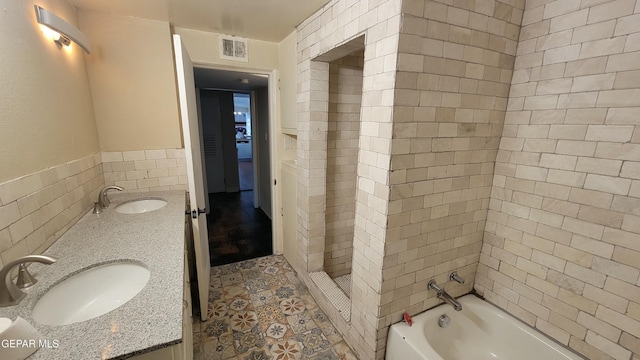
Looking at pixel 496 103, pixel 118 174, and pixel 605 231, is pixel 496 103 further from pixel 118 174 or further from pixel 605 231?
pixel 118 174

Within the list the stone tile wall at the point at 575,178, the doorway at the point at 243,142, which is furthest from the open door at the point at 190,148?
the doorway at the point at 243,142

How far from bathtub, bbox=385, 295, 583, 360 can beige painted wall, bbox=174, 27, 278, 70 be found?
7.60ft

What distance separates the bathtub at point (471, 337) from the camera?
4.30ft

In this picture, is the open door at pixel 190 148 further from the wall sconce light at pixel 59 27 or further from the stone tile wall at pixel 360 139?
the stone tile wall at pixel 360 139

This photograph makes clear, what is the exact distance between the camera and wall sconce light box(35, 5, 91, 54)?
46.5 inches

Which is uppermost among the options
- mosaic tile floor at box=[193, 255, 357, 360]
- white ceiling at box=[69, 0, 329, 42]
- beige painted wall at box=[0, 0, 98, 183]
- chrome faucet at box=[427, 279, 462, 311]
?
white ceiling at box=[69, 0, 329, 42]

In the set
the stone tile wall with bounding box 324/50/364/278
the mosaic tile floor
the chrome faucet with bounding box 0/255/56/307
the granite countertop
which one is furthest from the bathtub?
the chrome faucet with bounding box 0/255/56/307

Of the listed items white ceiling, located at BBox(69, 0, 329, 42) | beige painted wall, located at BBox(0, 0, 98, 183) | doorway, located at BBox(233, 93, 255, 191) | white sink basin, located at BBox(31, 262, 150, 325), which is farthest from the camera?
doorway, located at BBox(233, 93, 255, 191)

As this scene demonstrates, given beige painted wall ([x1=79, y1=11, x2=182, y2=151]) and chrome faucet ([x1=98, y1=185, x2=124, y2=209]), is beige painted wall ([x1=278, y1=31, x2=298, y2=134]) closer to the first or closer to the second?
beige painted wall ([x1=79, y1=11, x2=182, y2=151])

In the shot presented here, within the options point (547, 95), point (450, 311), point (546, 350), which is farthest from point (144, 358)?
point (547, 95)

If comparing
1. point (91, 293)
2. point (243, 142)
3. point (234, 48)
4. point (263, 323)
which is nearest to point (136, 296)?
point (91, 293)

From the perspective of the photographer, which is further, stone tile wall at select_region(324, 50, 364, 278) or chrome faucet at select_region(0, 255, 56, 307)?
stone tile wall at select_region(324, 50, 364, 278)

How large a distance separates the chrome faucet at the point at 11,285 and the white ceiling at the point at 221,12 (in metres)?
1.57

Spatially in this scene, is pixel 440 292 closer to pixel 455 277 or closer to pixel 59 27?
pixel 455 277
